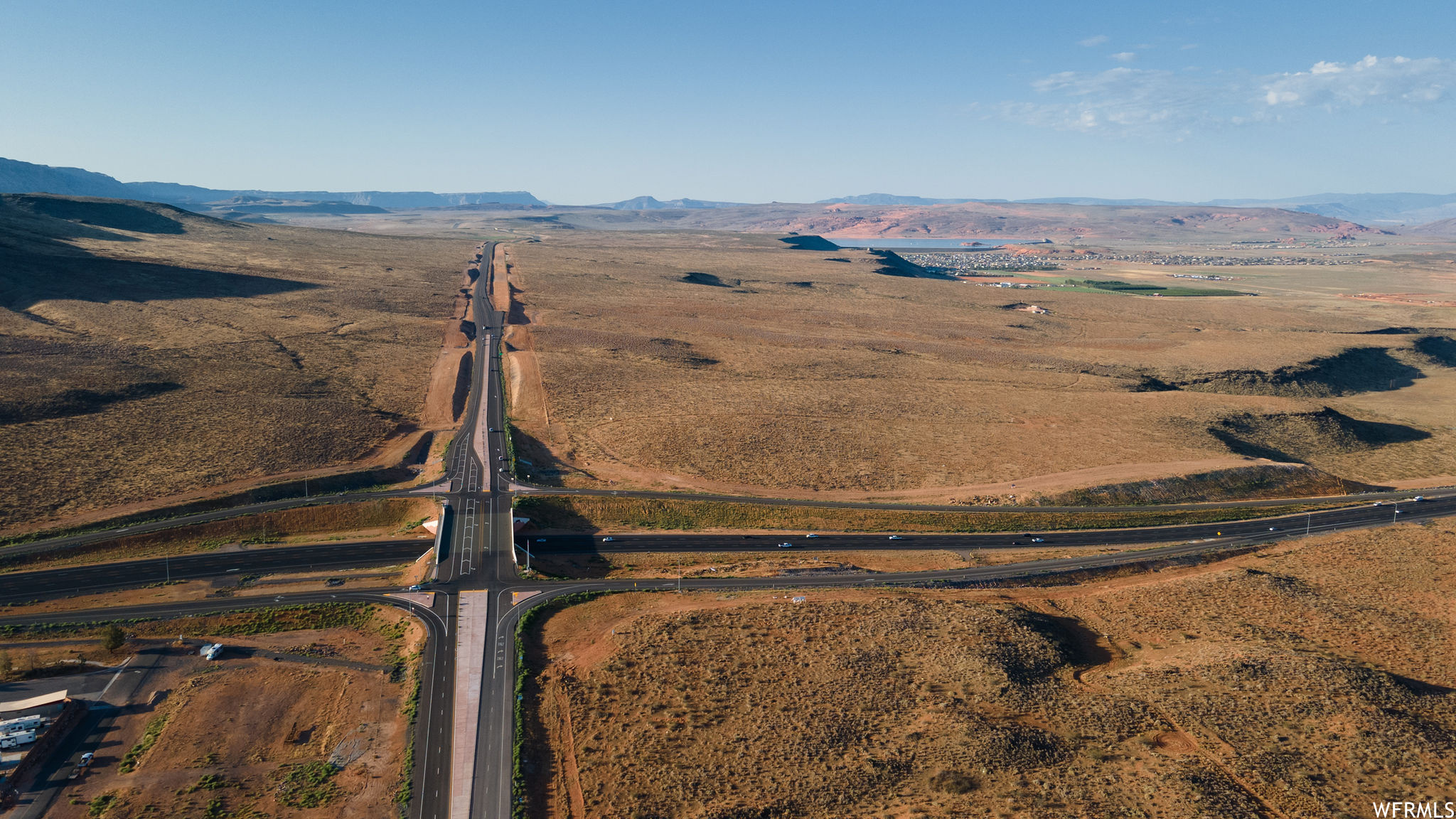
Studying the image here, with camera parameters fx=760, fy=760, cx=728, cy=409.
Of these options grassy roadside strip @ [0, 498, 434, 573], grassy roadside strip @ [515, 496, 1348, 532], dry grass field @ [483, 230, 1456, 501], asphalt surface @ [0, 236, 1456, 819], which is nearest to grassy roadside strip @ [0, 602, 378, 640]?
asphalt surface @ [0, 236, 1456, 819]

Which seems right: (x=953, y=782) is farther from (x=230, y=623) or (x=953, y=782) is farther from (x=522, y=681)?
(x=230, y=623)

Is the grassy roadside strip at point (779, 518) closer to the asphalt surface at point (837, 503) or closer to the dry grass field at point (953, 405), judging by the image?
the asphalt surface at point (837, 503)

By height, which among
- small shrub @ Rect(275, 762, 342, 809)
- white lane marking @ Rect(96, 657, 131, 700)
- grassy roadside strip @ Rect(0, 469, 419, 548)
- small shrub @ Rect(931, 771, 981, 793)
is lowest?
small shrub @ Rect(275, 762, 342, 809)

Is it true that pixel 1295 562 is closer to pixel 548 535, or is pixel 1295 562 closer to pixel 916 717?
pixel 916 717

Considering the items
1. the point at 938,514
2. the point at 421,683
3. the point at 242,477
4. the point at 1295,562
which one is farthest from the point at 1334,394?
the point at 242,477

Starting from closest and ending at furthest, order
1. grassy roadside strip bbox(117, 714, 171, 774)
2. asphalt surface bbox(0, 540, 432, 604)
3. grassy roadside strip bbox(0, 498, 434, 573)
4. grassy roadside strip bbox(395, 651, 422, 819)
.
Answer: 1. grassy roadside strip bbox(395, 651, 422, 819)
2. grassy roadside strip bbox(117, 714, 171, 774)
3. asphalt surface bbox(0, 540, 432, 604)
4. grassy roadside strip bbox(0, 498, 434, 573)

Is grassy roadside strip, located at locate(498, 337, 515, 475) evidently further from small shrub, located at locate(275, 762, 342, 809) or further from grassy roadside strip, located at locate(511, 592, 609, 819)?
small shrub, located at locate(275, 762, 342, 809)

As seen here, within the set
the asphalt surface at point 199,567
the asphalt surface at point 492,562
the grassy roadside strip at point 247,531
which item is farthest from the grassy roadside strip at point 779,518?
the asphalt surface at point 199,567
